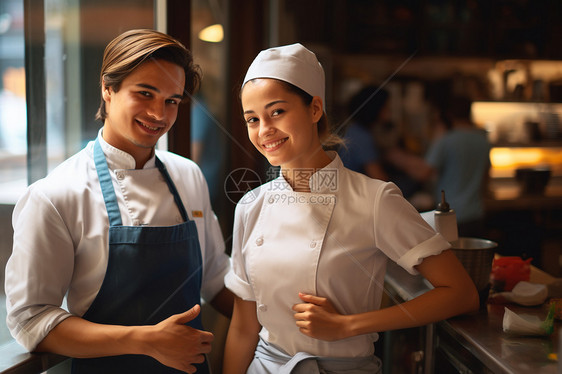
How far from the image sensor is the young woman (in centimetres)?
91

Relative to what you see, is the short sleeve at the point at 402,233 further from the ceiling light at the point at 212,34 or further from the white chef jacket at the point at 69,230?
the ceiling light at the point at 212,34

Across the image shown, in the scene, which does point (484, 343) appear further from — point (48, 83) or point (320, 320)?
point (48, 83)

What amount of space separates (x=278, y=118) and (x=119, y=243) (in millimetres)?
399

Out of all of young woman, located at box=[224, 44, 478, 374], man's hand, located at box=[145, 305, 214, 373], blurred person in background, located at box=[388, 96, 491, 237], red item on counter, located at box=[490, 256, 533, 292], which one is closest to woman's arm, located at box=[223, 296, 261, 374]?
young woman, located at box=[224, 44, 478, 374]

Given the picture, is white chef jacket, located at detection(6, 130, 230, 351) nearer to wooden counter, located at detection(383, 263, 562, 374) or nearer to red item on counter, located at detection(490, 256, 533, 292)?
wooden counter, located at detection(383, 263, 562, 374)

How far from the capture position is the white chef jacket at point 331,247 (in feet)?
3.01

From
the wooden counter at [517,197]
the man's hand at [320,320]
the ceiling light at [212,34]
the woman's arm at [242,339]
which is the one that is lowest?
the wooden counter at [517,197]

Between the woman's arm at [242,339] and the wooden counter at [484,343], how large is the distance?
14.4 inches

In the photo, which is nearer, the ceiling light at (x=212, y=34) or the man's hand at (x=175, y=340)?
the man's hand at (x=175, y=340)

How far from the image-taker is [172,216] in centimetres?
110

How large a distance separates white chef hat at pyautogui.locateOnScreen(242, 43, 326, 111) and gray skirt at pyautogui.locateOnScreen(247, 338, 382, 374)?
51cm

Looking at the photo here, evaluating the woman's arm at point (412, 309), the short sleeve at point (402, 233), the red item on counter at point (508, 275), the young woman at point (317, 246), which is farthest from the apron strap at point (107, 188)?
the red item on counter at point (508, 275)

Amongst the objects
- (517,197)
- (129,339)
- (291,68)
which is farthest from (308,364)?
(517,197)

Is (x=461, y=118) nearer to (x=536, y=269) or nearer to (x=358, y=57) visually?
(x=536, y=269)
